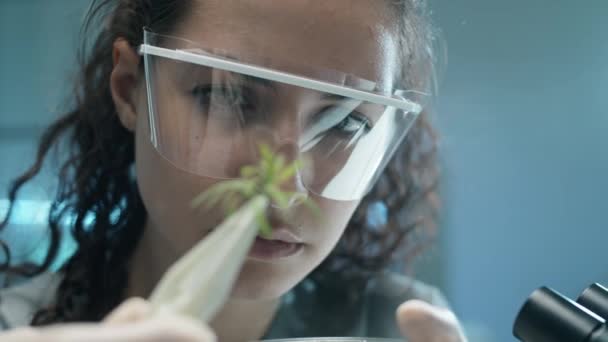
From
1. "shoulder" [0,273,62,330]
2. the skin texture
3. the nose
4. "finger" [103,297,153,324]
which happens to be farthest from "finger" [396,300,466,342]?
"shoulder" [0,273,62,330]

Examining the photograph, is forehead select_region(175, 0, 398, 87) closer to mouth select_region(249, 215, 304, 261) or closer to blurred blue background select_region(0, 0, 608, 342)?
mouth select_region(249, 215, 304, 261)

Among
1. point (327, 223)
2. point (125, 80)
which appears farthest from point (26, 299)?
point (327, 223)

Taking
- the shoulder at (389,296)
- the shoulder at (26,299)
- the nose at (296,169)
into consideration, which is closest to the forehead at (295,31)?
the nose at (296,169)

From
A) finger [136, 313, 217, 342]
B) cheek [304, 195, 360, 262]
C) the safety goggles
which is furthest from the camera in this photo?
cheek [304, 195, 360, 262]

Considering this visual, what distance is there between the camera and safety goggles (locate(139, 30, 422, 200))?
1.95 feet

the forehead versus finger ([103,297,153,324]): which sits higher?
the forehead

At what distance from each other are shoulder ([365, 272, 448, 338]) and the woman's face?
53 cm

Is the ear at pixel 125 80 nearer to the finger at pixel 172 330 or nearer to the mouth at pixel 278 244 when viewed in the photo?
the mouth at pixel 278 244

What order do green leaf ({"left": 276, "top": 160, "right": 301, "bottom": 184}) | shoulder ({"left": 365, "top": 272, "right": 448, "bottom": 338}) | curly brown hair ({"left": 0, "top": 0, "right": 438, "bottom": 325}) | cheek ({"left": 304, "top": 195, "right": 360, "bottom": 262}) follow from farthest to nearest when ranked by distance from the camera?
1. shoulder ({"left": 365, "top": 272, "right": 448, "bottom": 338})
2. curly brown hair ({"left": 0, "top": 0, "right": 438, "bottom": 325})
3. cheek ({"left": 304, "top": 195, "right": 360, "bottom": 262})
4. green leaf ({"left": 276, "top": 160, "right": 301, "bottom": 184})

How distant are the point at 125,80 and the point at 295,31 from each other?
1.00ft

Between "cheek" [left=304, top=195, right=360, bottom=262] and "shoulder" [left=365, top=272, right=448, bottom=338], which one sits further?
"shoulder" [left=365, top=272, right=448, bottom=338]

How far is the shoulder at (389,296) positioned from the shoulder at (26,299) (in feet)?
2.22

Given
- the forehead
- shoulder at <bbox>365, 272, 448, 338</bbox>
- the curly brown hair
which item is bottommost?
A: shoulder at <bbox>365, 272, 448, 338</bbox>

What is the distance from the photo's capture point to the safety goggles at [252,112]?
594 millimetres
